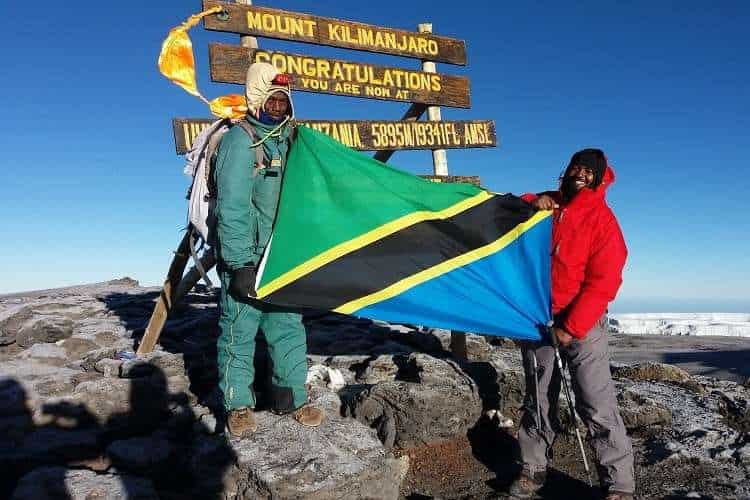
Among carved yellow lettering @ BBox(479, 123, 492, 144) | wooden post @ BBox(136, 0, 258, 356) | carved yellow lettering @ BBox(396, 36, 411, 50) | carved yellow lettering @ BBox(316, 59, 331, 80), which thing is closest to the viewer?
wooden post @ BBox(136, 0, 258, 356)

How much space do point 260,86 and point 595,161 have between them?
261cm

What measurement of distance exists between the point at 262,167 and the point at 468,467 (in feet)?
10.4

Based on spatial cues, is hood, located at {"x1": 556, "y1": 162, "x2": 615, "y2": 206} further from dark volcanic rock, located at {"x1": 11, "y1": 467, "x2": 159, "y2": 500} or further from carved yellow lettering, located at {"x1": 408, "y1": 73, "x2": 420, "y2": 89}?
carved yellow lettering, located at {"x1": 408, "y1": 73, "x2": 420, "y2": 89}

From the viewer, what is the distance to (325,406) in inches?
181

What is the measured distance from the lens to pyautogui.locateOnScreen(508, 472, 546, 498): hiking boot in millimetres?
3912

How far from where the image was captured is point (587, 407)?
3727mm

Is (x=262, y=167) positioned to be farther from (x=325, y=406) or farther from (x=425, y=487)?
(x=425, y=487)

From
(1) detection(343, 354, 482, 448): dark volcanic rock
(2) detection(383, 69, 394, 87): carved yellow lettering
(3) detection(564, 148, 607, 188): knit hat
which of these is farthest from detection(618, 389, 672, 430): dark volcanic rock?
(2) detection(383, 69, 394, 87): carved yellow lettering

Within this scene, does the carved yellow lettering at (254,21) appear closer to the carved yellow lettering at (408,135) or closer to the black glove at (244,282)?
the carved yellow lettering at (408,135)

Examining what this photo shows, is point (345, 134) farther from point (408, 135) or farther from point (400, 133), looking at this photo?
point (408, 135)

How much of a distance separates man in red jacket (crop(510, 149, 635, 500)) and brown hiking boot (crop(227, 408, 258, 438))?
2.04 metres

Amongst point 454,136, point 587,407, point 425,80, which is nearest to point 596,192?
point 587,407

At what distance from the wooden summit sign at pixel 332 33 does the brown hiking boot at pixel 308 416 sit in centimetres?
425

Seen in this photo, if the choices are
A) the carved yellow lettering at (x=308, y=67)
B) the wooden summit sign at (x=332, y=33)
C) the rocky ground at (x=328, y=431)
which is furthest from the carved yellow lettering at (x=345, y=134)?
the rocky ground at (x=328, y=431)
